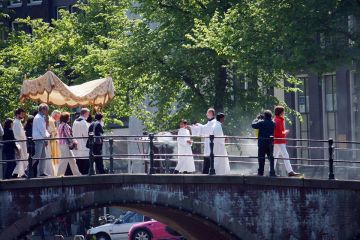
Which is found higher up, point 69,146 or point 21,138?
point 21,138

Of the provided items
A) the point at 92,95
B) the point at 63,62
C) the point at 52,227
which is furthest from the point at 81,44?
the point at 92,95

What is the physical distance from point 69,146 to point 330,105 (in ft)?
64.7

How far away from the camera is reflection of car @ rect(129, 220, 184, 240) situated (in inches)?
1972

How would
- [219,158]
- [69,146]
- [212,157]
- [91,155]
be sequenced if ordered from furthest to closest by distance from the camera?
[219,158] < [69,146] < [212,157] < [91,155]

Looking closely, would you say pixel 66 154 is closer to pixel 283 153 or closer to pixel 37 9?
pixel 283 153

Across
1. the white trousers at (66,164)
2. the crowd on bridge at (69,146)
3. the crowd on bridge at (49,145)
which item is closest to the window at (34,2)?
the crowd on bridge at (69,146)

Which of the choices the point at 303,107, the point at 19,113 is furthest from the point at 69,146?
the point at 303,107

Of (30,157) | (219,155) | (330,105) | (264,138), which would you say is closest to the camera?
(30,157)

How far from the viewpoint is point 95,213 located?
186 ft

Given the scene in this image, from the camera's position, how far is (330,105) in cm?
5341

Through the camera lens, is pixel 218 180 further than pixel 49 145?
No


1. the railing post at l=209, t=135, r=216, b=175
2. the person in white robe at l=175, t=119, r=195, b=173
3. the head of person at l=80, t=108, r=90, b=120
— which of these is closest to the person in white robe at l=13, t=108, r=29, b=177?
the head of person at l=80, t=108, r=90, b=120

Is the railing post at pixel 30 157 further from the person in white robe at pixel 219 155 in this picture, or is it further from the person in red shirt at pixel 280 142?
the person in red shirt at pixel 280 142

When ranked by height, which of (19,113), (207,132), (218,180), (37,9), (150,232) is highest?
(37,9)
